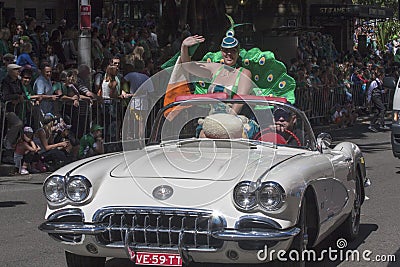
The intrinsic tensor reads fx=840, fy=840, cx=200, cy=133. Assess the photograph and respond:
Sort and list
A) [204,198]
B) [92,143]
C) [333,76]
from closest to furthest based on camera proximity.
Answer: [204,198] → [92,143] → [333,76]

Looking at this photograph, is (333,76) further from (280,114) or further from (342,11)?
(280,114)

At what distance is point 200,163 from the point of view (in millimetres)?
6590

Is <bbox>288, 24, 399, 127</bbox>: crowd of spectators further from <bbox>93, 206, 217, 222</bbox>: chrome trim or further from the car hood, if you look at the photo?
<bbox>93, 206, 217, 222</bbox>: chrome trim

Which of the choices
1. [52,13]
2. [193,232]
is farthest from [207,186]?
[52,13]

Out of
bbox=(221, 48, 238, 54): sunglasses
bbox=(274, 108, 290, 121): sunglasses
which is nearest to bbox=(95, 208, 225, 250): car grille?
bbox=(274, 108, 290, 121): sunglasses

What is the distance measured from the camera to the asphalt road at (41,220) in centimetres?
752

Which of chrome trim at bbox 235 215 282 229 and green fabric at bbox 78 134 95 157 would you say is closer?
chrome trim at bbox 235 215 282 229

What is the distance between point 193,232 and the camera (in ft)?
19.4

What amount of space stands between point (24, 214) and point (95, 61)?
8.30 meters

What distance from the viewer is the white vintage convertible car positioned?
5930mm

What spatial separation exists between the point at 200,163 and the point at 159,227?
80cm

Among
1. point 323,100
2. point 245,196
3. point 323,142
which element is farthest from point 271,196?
point 323,100

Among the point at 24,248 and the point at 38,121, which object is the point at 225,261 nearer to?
the point at 24,248

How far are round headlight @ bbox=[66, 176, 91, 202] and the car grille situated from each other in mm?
246
